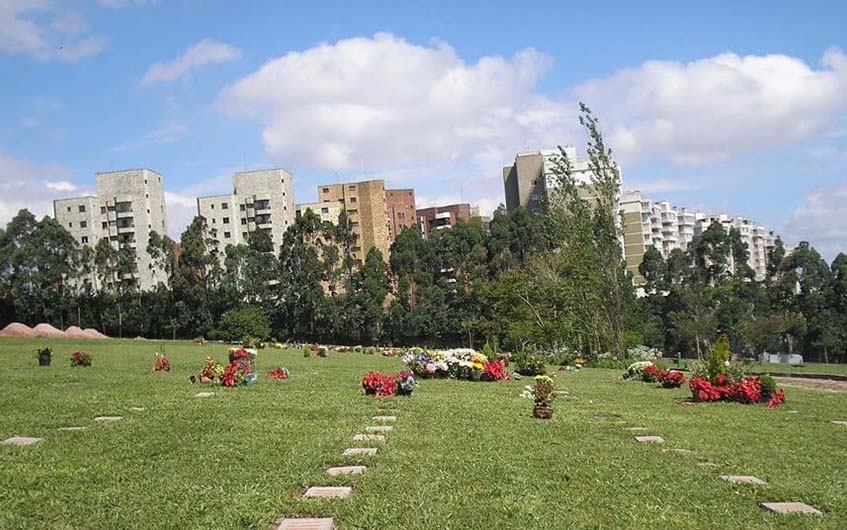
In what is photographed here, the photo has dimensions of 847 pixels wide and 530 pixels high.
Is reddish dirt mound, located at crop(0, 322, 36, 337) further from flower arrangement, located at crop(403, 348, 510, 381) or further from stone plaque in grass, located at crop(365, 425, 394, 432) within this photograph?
stone plaque in grass, located at crop(365, 425, 394, 432)

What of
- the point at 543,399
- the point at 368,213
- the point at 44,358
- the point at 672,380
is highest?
the point at 368,213

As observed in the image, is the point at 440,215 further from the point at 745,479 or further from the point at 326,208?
the point at 745,479

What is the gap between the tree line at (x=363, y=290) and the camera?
59966mm

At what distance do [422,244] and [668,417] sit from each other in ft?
188

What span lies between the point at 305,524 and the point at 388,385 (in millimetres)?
8207

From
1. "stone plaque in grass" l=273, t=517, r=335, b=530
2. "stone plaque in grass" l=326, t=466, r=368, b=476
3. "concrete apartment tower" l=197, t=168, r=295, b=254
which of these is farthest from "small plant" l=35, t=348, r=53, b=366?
"concrete apartment tower" l=197, t=168, r=295, b=254

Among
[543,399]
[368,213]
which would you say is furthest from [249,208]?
[543,399]

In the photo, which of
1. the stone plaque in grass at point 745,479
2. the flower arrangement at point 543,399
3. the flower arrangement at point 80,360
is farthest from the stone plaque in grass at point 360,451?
the flower arrangement at point 80,360

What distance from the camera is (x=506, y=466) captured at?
6.72 meters

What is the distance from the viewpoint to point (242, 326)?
55.9 m

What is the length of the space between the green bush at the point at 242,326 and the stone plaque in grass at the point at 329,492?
165ft

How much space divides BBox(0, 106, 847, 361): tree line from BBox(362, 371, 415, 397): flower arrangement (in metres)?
41.9

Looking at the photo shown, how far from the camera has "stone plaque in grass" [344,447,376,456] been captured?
7141 millimetres

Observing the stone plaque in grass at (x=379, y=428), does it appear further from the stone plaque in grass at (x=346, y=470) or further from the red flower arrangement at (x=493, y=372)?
the red flower arrangement at (x=493, y=372)
